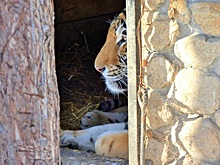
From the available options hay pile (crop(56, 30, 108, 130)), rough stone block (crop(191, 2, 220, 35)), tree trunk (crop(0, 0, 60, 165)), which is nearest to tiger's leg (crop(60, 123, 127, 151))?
hay pile (crop(56, 30, 108, 130))

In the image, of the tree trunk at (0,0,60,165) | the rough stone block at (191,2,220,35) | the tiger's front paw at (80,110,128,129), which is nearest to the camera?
the tree trunk at (0,0,60,165)

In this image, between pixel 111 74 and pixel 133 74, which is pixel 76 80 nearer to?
pixel 111 74

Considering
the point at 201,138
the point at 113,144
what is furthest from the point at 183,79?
the point at 113,144

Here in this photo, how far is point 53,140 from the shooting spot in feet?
6.34

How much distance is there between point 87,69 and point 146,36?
313cm

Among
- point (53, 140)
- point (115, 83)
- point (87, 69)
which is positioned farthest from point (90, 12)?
point (53, 140)

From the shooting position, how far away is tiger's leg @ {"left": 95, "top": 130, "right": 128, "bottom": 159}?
348cm

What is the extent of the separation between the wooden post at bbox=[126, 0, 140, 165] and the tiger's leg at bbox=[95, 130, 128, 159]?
1.57 ft

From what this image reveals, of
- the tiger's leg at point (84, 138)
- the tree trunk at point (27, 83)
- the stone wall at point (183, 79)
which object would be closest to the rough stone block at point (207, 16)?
the stone wall at point (183, 79)

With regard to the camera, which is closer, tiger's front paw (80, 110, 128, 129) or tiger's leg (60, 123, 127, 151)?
tiger's leg (60, 123, 127, 151)

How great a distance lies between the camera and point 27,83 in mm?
1843

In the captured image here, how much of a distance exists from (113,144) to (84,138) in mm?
390

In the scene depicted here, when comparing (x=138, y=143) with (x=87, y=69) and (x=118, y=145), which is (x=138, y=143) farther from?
(x=87, y=69)

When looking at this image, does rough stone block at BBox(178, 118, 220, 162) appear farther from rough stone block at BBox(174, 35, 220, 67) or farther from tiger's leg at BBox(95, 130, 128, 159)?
tiger's leg at BBox(95, 130, 128, 159)
